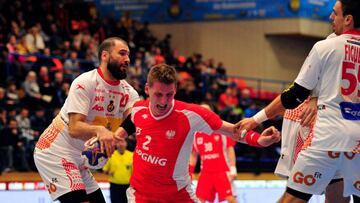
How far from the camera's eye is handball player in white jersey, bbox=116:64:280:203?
6.55 metres

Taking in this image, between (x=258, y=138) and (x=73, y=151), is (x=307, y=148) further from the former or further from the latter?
(x=73, y=151)

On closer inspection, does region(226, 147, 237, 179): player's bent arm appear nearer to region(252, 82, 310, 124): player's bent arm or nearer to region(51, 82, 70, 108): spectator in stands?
region(252, 82, 310, 124): player's bent arm

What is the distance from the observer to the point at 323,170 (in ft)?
19.7

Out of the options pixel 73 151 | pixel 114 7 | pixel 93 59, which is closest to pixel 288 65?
pixel 114 7

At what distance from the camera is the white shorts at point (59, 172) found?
23.9 feet

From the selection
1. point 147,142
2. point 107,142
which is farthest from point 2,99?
point 107,142

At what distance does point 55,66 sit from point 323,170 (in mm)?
13216

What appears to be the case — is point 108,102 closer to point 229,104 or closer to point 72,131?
point 72,131

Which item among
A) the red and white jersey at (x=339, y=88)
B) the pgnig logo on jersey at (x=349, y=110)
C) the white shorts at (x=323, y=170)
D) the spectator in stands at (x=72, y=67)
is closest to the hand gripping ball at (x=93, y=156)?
the white shorts at (x=323, y=170)

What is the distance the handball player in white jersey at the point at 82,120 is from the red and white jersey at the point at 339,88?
2.21 metres

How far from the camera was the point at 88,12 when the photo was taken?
23.8m

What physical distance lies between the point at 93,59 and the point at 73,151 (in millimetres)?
12377

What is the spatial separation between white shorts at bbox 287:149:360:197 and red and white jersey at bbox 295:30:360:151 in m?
0.08

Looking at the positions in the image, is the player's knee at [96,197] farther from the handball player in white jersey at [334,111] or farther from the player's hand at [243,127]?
the handball player in white jersey at [334,111]
